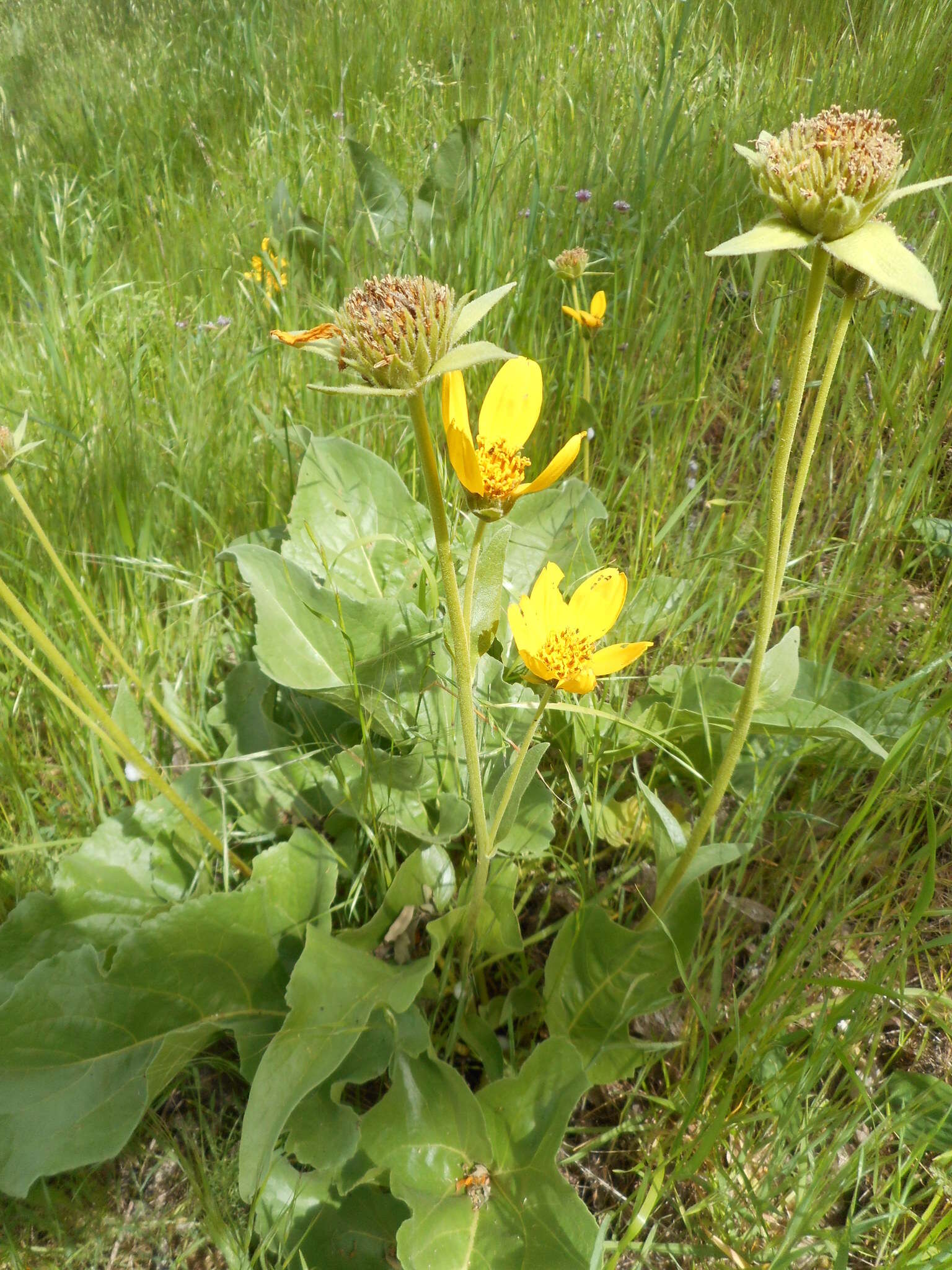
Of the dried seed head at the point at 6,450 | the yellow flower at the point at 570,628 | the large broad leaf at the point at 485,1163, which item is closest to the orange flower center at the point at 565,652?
the yellow flower at the point at 570,628

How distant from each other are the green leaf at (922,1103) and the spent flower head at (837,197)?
100 centimetres

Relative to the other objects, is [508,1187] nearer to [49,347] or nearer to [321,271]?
[49,347]

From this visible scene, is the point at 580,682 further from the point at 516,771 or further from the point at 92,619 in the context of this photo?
the point at 92,619

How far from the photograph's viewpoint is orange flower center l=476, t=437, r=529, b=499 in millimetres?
1039

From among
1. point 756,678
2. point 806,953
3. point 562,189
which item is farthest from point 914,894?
point 562,189

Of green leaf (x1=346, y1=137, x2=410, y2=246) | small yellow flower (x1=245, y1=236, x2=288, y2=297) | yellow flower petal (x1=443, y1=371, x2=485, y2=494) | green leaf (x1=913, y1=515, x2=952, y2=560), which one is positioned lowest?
green leaf (x1=913, y1=515, x2=952, y2=560)

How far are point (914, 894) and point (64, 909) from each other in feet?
4.44

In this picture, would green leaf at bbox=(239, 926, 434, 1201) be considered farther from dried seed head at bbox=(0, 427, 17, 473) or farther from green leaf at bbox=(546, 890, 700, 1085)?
dried seed head at bbox=(0, 427, 17, 473)

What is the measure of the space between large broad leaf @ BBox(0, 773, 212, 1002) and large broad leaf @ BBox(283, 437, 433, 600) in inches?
19.7

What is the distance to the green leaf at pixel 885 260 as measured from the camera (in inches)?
29.5

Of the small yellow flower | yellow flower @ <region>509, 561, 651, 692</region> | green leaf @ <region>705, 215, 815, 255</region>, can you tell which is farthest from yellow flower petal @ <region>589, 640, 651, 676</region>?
the small yellow flower

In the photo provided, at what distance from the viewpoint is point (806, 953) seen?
4.46 ft

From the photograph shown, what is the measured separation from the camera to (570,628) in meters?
1.22

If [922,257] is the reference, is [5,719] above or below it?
below
